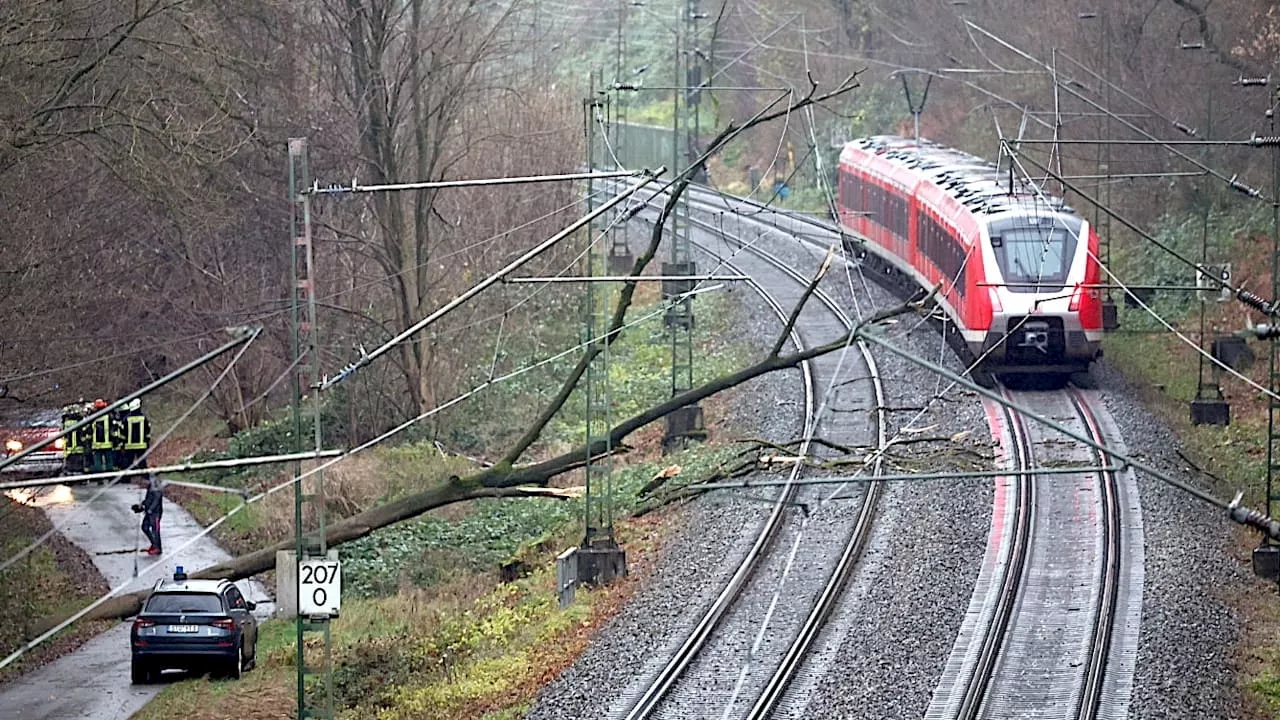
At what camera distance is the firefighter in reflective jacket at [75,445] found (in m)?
29.6

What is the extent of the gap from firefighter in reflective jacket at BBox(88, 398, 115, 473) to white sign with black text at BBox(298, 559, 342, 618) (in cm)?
1938

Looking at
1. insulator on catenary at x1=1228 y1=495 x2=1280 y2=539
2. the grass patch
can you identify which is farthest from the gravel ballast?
the grass patch

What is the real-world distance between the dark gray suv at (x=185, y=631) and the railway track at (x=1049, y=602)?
8.54 meters

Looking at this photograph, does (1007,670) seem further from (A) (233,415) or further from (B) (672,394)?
(A) (233,415)

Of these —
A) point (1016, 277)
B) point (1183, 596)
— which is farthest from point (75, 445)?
point (1183, 596)

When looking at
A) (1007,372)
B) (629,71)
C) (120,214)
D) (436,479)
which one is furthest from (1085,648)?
(629,71)

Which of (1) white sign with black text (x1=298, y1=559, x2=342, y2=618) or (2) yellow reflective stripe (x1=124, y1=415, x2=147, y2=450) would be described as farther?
(2) yellow reflective stripe (x1=124, y1=415, x2=147, y2=450)

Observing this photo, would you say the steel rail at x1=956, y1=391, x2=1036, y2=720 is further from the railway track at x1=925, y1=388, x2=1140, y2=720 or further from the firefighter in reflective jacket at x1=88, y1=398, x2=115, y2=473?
the firefighter in reflective jacket at x1=88, y1=398, x2=115, y2=473

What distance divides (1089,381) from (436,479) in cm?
1175

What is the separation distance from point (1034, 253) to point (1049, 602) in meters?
9.24

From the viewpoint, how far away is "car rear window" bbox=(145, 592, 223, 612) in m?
20.9

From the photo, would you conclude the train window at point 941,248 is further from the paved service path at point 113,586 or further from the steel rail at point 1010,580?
the paved service path at point 113,586

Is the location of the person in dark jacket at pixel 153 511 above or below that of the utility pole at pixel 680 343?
below

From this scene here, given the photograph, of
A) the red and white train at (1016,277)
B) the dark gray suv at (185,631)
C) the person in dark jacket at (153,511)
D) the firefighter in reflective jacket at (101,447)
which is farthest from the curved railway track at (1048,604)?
the firefighter in reflective jacket at (101,447)
